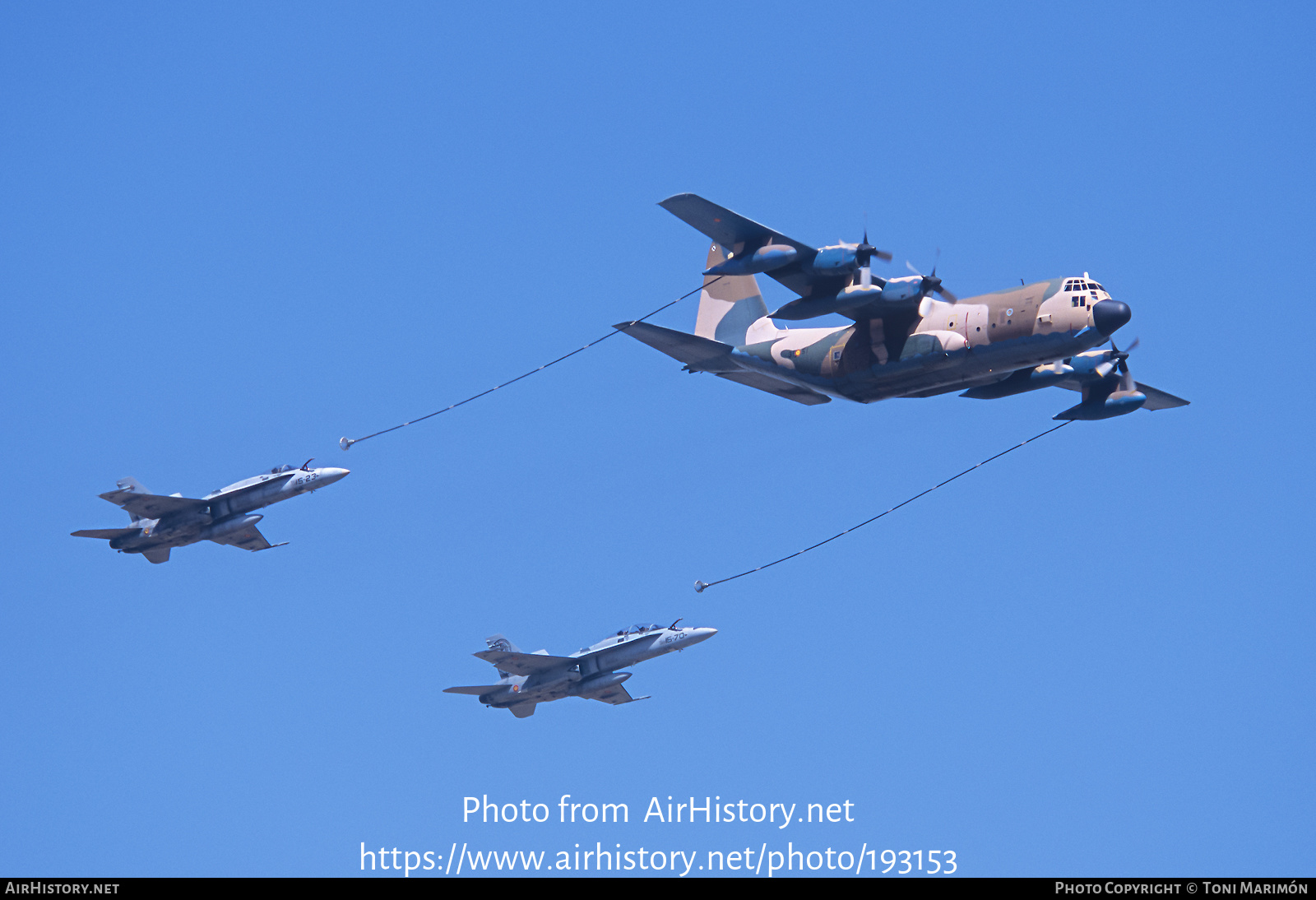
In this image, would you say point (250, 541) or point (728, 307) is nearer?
point (728, 307)

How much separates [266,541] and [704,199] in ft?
77.0

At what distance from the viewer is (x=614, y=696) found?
192 feet

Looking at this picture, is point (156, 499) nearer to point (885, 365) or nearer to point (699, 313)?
point (699, 313)

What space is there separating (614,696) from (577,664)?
11.6 ft

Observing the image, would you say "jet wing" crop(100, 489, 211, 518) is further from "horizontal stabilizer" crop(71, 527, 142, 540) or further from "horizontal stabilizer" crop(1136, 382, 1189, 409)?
"horizontal stabilizer" crop(1136, 382, 1189, 409)

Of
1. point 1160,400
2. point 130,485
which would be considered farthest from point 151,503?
point 1160,400

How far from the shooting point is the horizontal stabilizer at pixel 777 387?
46.6m

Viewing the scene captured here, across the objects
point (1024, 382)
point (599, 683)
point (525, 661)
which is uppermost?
point (1024, 382)

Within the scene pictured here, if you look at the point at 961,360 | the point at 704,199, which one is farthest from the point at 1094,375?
the point at 704,199

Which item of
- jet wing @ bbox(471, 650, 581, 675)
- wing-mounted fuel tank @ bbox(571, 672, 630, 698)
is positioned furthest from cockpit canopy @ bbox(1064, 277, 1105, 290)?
jet wing @ bbox(471, 650, 581, 675)

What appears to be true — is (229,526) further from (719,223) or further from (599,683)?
(719,223)

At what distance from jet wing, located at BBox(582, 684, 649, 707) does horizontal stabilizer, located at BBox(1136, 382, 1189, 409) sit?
2053cm
